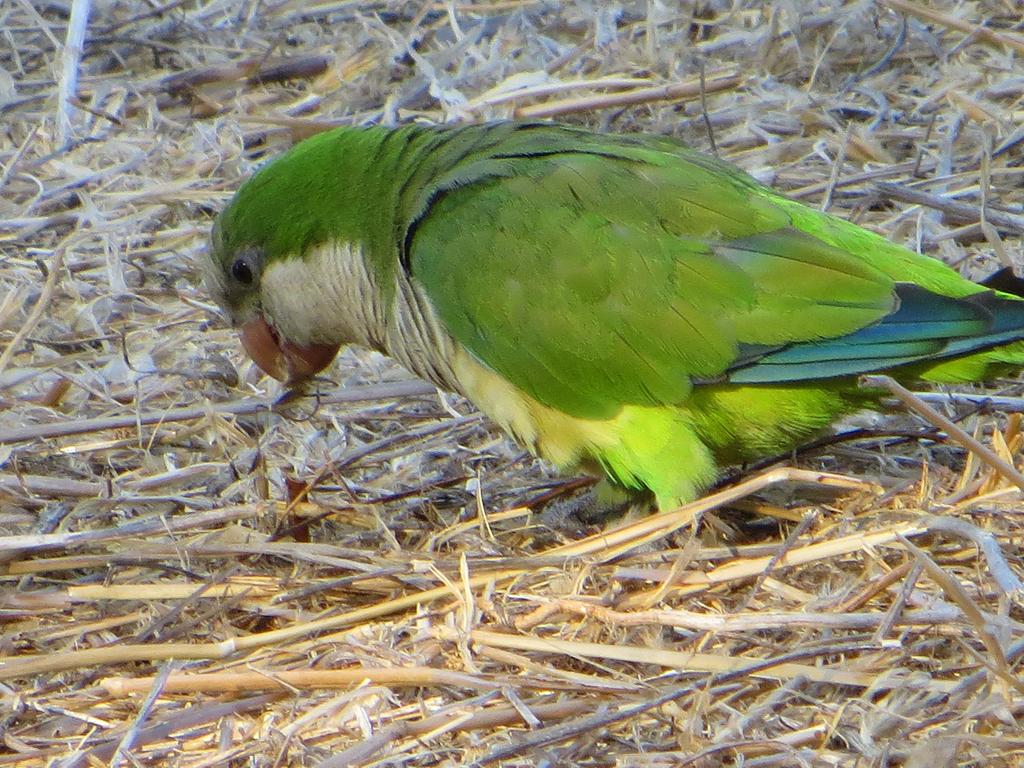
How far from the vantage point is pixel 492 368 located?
11.5 feet

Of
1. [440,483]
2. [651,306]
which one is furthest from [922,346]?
[440,483]

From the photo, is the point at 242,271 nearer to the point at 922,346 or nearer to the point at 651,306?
the point at 651,306

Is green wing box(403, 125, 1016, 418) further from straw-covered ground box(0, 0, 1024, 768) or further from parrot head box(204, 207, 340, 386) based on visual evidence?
parrot head box(204, 207, 340, 386)

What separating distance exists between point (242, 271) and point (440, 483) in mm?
789

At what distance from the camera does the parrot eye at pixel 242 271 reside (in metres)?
3.88

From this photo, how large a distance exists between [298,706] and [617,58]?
3.09 m

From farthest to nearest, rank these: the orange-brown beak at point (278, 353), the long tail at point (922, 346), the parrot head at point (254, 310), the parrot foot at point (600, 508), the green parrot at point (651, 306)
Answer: the orange-brown beak at point (278, 353) → the parrot head at point (254, 310) → the parrot foot at point (600, 508) → the green parrot at point (651, 306) → the long tail at point (922, 346)

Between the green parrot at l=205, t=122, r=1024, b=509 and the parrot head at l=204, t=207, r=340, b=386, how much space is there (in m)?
0.40

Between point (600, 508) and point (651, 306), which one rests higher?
point (651, 306)

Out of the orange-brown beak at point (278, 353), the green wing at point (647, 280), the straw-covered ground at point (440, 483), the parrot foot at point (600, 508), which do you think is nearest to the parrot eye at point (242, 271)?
the orange-brown beak at point (278, 353)

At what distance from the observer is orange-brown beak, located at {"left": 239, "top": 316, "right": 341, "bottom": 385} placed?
3986 mm

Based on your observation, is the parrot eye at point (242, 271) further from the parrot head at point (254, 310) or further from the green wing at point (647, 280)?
the green wing at point (647, 280)

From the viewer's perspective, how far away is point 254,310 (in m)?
3.98

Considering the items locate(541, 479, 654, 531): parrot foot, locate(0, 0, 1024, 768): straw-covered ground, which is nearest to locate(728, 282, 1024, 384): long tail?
locate(0, 0, 1024, 768): straw-covered ground
